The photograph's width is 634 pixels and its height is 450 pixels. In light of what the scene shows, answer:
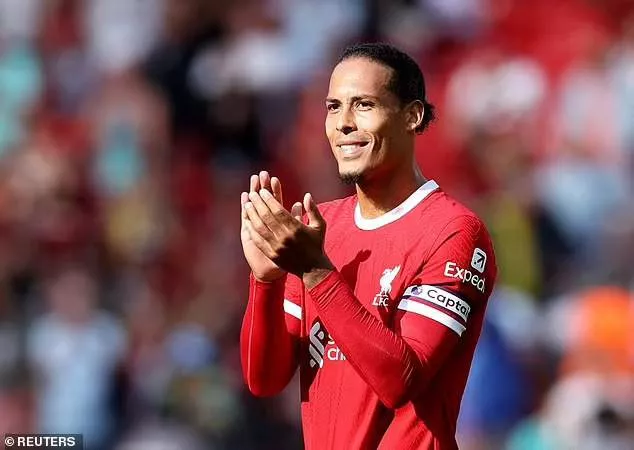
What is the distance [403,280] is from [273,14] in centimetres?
753

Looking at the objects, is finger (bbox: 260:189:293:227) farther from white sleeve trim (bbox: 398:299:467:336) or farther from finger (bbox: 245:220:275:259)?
white sleeve trim (bbox: 398:299:467:336)

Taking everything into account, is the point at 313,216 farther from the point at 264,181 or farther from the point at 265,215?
the point at 264,181

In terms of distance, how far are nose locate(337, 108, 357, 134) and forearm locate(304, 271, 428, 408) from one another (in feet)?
1.70

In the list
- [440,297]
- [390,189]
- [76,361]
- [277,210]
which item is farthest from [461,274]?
[76,361]

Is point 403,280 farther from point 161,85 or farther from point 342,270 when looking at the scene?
point 161,85

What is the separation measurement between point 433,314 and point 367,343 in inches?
11.2

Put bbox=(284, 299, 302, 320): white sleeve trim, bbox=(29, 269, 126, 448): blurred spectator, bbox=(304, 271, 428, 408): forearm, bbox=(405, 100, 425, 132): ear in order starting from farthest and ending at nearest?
bbox=(29, 269, 126, 448): blurred spectator
bbox=(284, 299, 302, 320): white sleeve trim
bbox=(405, 100, 425, 132): ear
bbox=(304, 271, 428, 408): forearm

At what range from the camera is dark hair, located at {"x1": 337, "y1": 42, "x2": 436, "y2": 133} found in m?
4.08

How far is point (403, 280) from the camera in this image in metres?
4.01

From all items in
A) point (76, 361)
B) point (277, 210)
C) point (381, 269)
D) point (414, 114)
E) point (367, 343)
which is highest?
point (414, 114)

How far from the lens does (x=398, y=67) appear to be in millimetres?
4098

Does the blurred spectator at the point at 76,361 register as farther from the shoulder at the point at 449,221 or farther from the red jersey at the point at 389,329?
the shoulder at the point at 449,221

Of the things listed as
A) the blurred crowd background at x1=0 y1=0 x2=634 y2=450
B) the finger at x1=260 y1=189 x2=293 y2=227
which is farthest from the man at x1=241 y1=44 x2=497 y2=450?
the blurred crowd background at x1=0 y1=0 x2=634 y2=450

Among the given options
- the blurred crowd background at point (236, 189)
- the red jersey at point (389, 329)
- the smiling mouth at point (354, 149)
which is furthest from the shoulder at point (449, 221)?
the blurred crowd background at point (236, 189)
